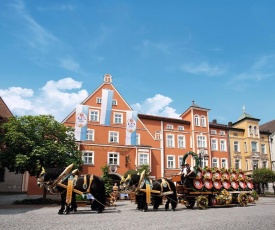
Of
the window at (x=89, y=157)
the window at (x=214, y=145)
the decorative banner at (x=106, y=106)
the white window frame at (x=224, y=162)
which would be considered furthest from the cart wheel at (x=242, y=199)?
the white window frame at (x=224, y=162)

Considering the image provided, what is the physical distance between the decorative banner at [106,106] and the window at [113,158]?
13.1 feet

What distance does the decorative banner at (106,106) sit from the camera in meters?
36.9

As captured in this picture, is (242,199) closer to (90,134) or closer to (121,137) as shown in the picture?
(121,137)

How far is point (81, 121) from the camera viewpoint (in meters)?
35.2

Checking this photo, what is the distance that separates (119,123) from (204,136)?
14.5 m

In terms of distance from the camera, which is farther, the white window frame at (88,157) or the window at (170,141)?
the window at (170,141)

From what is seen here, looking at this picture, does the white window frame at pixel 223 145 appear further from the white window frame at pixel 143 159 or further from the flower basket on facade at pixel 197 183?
the flower basket on facade at pixel 197 183

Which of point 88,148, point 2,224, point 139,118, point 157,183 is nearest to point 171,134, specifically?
point 139,118

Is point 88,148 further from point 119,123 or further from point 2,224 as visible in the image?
point 2,224

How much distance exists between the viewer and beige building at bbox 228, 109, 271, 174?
155ft

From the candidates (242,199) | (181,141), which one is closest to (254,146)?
(181,141)

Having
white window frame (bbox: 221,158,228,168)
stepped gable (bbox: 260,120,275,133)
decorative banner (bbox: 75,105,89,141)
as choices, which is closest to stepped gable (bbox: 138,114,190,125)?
white window frame (bbox: 221,158,228,168)

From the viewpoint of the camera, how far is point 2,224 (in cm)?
1027

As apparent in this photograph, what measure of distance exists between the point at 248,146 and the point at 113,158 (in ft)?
79.9
